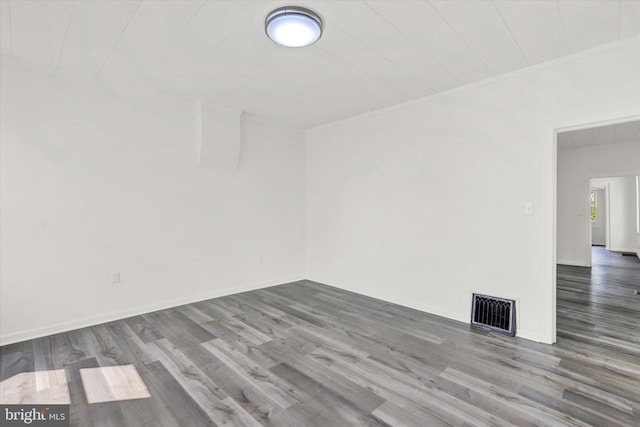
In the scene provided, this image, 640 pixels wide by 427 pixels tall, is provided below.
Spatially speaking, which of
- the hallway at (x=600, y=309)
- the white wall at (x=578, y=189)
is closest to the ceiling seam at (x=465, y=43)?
the hallway at (x=600, y=309)

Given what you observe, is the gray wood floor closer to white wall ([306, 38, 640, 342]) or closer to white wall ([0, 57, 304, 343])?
white wall ([0, 57, 304, 343])

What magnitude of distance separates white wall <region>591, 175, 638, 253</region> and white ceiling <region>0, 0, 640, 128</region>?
30.1 ft

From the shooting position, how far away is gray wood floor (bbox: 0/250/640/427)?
1863 millimetres

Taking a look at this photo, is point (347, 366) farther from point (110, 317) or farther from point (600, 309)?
point (600, 309)

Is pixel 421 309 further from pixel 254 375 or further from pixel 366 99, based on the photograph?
pixel 366 99

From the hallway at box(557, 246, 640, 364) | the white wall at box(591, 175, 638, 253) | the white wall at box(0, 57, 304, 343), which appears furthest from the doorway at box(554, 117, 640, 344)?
the white wall at box(0, 57, 304, 343)

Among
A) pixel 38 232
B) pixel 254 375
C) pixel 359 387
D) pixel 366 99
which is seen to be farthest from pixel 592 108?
pixel 38 232

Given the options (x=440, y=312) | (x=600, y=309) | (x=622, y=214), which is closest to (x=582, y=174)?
(x=600, y=309)

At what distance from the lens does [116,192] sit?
340cm

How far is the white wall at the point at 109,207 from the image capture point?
2844 millimetres

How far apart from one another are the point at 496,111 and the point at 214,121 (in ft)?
10.9

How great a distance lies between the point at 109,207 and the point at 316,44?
2.80m

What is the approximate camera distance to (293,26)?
6.84 feet

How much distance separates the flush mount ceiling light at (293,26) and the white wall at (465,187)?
1969 millimetres
